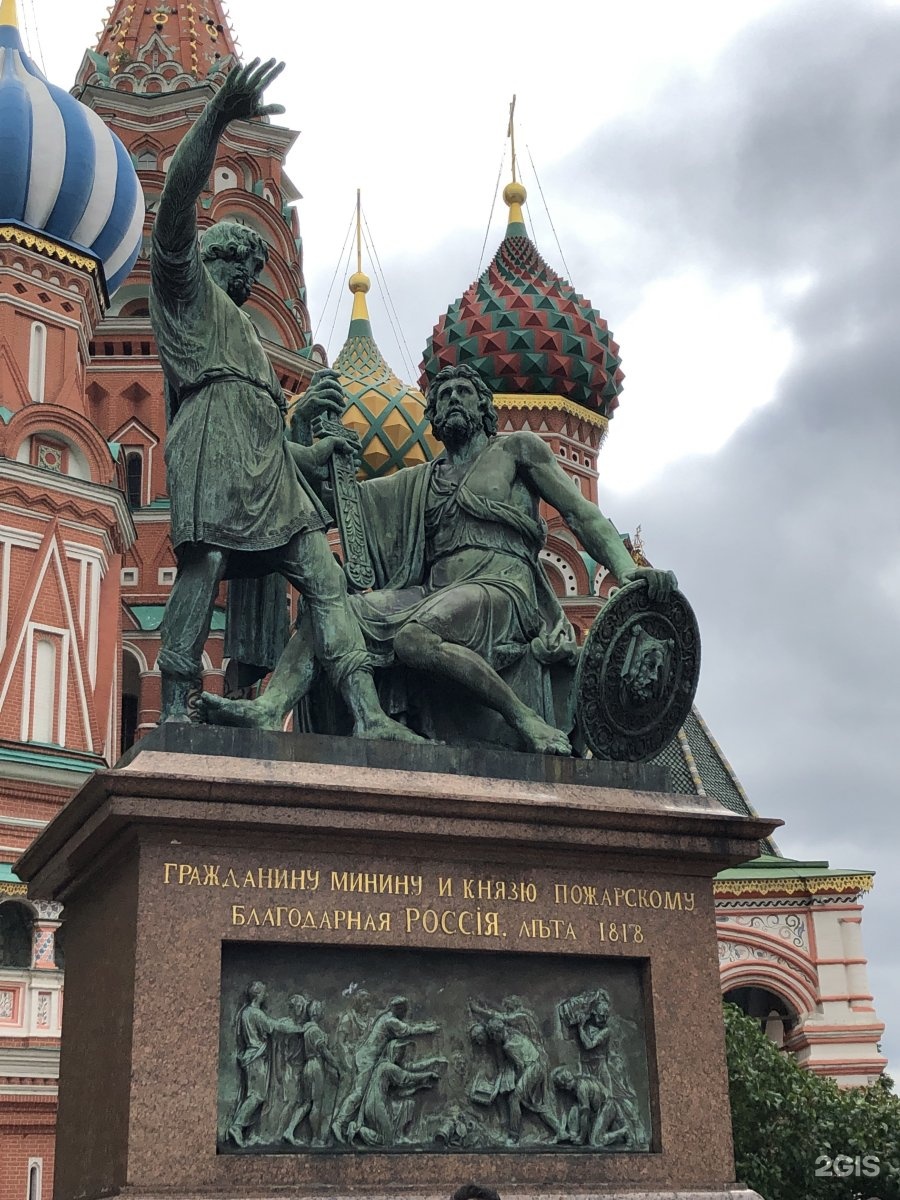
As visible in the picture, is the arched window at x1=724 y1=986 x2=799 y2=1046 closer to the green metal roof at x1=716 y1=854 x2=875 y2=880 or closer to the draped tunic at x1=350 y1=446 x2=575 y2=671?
the green metal roof at x1=716 y1=854 x2=875 y2=880

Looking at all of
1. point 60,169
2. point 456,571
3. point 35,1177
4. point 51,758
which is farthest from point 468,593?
point 60,169

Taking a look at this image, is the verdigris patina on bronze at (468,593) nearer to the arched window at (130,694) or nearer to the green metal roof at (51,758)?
the green metal roof at (51,758)

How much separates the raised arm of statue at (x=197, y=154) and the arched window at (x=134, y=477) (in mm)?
25256

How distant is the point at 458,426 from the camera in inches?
379

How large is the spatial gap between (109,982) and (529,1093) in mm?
1871

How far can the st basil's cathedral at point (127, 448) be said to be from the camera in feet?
82.4

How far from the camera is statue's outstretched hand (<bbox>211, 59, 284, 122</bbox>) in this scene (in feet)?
28.3

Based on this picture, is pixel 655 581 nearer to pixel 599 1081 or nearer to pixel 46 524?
pixel 599 1081

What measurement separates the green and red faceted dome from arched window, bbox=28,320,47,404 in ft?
32.7

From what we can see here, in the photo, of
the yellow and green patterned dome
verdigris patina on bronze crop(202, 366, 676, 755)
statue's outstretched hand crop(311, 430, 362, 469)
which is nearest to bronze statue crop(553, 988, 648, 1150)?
verdigris patina on bronze crop(202, 366, 676, 755)

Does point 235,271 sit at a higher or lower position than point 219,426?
higher

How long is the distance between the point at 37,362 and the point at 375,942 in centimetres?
2278

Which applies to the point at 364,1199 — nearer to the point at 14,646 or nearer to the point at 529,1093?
the point at 529,1093

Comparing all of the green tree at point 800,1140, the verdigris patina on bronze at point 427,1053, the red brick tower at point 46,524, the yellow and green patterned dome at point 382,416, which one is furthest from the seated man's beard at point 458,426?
the yellow and green patterned dome at point 382,416
